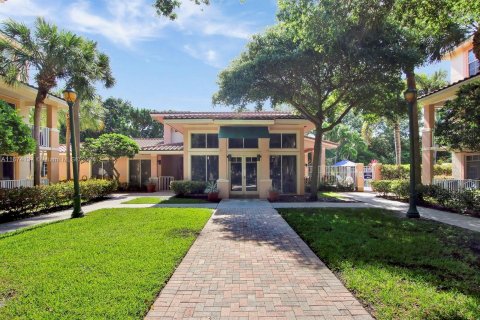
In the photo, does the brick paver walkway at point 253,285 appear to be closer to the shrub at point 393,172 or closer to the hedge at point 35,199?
the hedge at point 35,199

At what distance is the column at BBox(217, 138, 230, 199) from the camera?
63.1 ft

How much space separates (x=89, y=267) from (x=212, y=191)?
12.7 metres

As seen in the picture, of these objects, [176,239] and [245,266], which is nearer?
[245,266]

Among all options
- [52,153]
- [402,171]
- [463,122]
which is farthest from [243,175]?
[402,171]

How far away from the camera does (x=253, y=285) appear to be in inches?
202

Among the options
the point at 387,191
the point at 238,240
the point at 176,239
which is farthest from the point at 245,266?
the point at 387,191

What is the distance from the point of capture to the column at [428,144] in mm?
19203

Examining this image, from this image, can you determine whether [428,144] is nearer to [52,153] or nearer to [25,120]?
[52,153]

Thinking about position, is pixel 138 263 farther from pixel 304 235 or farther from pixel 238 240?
pixel 304 235

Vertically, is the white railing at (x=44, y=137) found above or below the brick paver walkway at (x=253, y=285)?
above

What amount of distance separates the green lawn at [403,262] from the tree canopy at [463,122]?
166 inches

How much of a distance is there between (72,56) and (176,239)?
11.6 m

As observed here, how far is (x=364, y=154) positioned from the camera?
162 ft

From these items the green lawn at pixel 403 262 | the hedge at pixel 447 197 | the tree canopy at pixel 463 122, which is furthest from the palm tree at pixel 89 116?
the tree canopy at pixel 463 122
